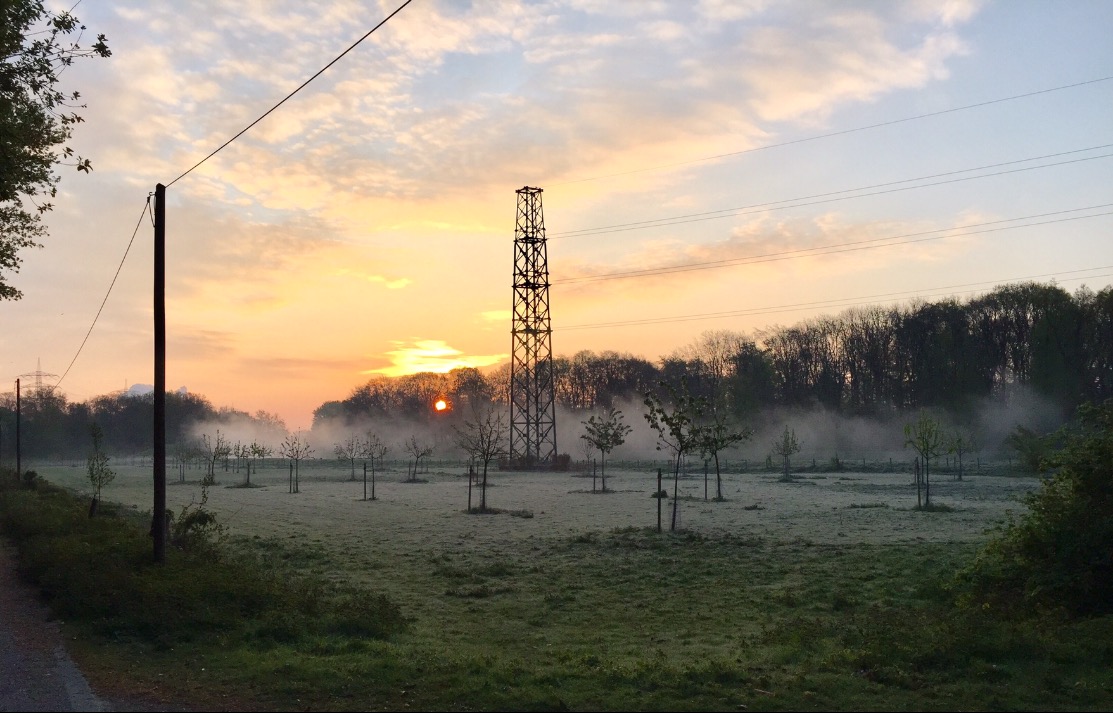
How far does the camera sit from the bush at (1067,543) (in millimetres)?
10867

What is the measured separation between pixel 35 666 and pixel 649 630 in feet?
26.3

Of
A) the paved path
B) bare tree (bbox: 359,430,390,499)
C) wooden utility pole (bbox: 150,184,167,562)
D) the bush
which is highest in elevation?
wooden utility pole (bbox: 150,184,167,562)

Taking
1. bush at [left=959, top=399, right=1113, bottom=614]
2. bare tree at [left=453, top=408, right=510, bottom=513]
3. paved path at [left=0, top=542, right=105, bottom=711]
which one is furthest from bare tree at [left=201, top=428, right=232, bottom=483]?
bush at [left=959, top=399, right=1113, bottom=614]

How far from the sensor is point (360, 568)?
1914 centimetres

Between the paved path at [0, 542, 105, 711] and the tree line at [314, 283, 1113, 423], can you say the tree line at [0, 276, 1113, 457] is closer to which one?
the tree line at [314, 283, 1113, 423]

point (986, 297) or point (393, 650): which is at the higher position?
point (986, 297)

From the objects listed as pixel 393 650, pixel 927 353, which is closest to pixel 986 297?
pixel 927 353

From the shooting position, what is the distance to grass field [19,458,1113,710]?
26.3ft

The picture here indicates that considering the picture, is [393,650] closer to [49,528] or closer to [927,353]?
[49,528]

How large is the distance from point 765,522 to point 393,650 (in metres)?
20.9

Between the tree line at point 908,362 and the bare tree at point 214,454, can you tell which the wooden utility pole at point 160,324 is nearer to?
the bare tree at point 214,454

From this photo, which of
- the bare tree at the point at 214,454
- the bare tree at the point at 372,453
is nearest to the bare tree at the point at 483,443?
the bare tree at the point at 372,453

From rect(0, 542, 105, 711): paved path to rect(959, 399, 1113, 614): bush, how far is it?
37.7 ft

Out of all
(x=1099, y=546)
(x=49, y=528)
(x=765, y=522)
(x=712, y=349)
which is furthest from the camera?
(x=712, y=349)
